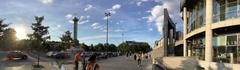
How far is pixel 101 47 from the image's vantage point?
15375cm

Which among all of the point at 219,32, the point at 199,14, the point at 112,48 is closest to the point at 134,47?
the point at 112,48

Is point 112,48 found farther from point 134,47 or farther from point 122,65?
point 122,65

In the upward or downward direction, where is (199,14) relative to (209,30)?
upward

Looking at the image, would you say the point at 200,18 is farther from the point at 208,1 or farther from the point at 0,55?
the point at 0,55

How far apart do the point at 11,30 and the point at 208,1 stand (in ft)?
184

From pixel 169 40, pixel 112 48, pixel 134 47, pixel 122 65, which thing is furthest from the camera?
pixel 112 48

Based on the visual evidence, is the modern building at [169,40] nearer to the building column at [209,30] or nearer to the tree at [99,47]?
the building column at [209,30]

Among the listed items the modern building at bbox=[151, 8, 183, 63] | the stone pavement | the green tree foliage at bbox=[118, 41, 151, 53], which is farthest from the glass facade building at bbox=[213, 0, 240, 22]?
the green tree foliage at bbox=[118, 41, 151, 53]

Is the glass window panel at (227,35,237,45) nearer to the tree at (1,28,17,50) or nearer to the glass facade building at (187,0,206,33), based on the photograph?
the glass facade building at (187,0,206,33)

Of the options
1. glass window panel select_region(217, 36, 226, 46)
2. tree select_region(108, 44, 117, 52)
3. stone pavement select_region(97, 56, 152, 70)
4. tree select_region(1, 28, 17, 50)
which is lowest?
stone pavement select_region(97, 56, 152, 70)

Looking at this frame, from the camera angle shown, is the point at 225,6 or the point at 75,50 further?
the point at 225,6

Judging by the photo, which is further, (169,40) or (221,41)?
(169,40)

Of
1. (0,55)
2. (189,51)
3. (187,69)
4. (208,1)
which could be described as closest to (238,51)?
(208,1)

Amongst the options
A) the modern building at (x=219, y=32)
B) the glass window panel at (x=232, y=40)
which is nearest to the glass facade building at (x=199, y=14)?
the modern building at (x=219, y=32)
